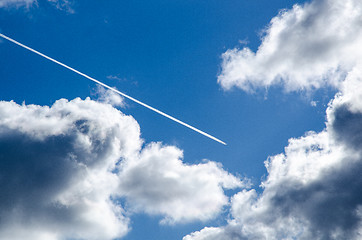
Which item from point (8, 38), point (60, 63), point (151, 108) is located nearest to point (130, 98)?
point (151, 108)

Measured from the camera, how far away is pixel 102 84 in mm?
124062

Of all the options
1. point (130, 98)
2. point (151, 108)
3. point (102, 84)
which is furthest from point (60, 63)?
point (151, 108)

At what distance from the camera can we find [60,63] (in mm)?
118188

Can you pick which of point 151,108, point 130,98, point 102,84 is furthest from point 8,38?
point 151,108

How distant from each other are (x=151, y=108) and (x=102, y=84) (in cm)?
2040

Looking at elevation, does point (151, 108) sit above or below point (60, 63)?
below

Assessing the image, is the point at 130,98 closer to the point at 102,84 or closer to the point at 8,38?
the point at 102,84

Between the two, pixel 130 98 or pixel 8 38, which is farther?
pixel 130 98

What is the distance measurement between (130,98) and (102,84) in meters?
11.7

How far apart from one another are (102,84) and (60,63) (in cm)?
1621

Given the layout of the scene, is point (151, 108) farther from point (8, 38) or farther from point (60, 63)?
point (8, 38)

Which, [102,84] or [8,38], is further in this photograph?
[102,84]

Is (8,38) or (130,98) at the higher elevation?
(8,38)

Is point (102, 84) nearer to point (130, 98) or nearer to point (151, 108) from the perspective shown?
point (130, 98)
